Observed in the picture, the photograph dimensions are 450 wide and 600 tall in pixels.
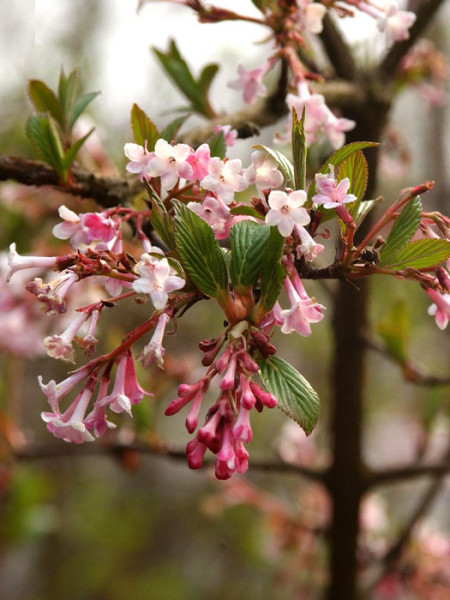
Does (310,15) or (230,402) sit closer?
(230,402)

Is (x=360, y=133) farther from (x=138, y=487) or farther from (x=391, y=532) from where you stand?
(x=138, y=487)

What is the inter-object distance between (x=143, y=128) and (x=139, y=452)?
2.56 feet

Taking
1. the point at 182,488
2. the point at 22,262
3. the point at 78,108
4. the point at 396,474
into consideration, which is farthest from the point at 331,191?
the point at 182,488

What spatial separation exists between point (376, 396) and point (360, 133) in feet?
9.94

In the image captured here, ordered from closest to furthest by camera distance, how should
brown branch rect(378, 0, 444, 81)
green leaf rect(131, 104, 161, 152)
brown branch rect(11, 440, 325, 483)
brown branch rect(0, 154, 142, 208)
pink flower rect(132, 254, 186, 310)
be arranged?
pink flower rect(132, 254, 186, 310) < green leaf rect(131, 104, 161, 152) < brown branch rect(0, 154, 142, 208) < brown branch rect(378, 0, 444, 81) < brown branch rect(11, 440, 325, 483)

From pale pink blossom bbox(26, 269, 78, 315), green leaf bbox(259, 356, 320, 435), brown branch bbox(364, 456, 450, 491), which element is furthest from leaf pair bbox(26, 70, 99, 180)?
brown branch bbox(364, 456, 450, 491)

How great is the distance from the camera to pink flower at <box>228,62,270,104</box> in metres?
0.67

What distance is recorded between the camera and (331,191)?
44 centimetres

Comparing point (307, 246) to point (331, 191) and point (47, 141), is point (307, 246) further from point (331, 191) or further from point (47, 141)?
point (47, 141)

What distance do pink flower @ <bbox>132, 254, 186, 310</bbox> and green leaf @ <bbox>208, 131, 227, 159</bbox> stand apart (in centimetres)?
16

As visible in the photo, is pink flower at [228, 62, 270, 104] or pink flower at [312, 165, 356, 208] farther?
pink flower at [228, 62, 270, 104]

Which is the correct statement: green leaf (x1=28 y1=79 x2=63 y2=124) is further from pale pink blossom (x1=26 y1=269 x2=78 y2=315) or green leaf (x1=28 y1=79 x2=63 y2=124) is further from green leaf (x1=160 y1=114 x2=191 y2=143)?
pale pink blossom (x1=26 y1=269 x2=78 y2=315)

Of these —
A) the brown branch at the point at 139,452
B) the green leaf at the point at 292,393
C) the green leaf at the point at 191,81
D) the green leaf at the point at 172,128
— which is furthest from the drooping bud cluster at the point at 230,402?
the brown branch at the point at 139,452

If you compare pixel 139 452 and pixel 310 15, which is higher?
pixel 310 15
